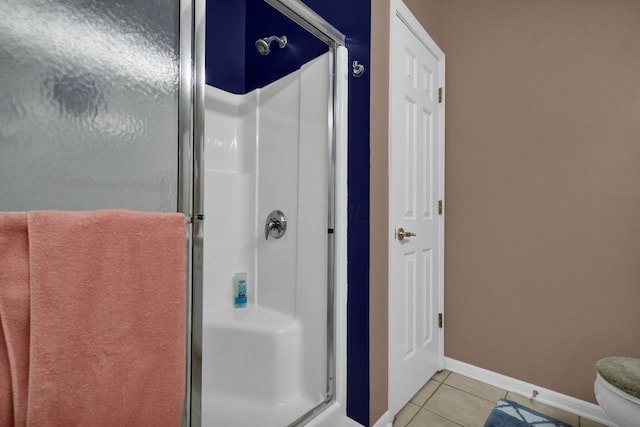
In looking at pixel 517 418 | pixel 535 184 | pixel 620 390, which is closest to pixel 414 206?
pixel 535 184

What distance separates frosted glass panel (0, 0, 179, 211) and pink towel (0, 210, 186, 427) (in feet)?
0.36

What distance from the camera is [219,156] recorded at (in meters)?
1.74

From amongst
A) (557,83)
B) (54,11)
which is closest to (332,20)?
(54,11)

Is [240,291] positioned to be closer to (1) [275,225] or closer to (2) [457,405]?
(1) [275,225]

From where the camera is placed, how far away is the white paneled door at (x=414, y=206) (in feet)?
4.88

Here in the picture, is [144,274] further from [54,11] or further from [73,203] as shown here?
[54,11]

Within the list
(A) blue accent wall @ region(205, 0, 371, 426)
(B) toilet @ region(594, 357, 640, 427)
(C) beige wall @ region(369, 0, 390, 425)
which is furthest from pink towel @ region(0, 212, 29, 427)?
(B) toilet @ region(594, 357, 640, 427)

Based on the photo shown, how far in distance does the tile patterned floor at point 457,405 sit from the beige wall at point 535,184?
0.13 meters

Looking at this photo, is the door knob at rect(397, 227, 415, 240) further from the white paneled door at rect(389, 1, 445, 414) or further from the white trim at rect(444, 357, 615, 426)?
the white trim at rect(444, 357, 615, 426)

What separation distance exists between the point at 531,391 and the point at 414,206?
1235 millimetres

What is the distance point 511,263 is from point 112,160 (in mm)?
1986

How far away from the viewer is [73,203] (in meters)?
0.64

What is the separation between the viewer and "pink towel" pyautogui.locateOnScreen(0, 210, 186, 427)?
516mm

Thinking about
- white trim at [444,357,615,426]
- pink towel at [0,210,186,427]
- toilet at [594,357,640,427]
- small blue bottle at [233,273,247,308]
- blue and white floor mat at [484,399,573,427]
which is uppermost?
pink towel at [0,210,186,427]
